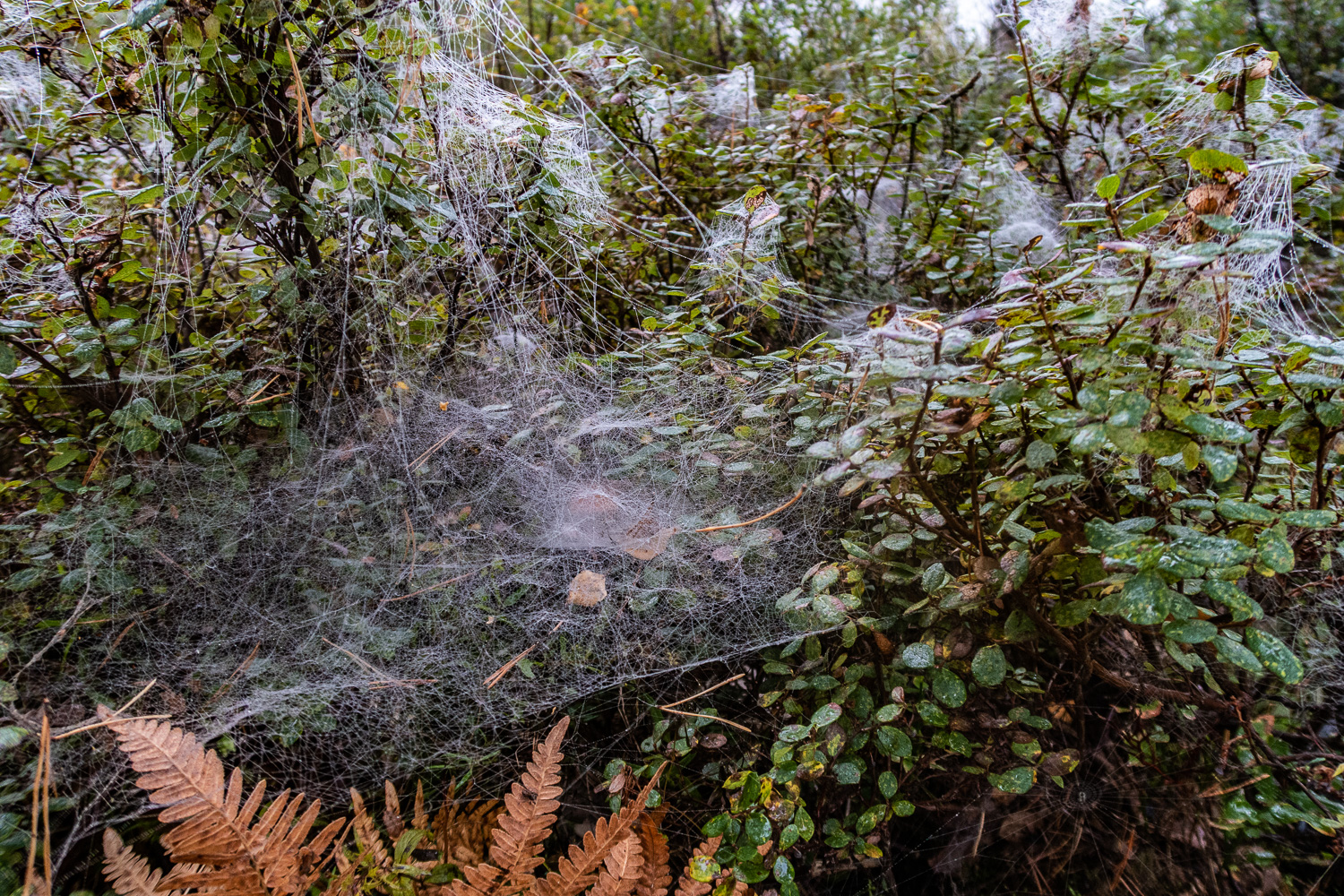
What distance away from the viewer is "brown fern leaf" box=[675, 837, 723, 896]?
4.53ft

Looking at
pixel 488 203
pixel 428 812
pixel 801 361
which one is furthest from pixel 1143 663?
pixel 488 203

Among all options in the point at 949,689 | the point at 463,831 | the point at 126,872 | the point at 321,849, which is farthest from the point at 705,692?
the point at 126,872

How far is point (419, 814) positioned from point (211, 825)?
1.44 feet

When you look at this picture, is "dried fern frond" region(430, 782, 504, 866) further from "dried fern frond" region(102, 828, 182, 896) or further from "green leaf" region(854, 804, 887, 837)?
"green leaf" region(854, 804, 887, 837)

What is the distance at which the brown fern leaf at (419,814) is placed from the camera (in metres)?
1.60

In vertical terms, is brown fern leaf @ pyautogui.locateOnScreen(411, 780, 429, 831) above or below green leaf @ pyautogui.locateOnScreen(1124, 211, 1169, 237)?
below

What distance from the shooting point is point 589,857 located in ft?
4.60

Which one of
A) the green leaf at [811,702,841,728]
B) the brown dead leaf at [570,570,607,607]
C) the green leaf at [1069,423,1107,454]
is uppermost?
the green leaf at [1069,423,1107,454]

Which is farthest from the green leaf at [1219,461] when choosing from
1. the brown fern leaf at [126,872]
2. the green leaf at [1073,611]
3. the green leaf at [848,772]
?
the brown fern leaf at [126,872]

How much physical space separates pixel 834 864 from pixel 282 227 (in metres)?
2.26

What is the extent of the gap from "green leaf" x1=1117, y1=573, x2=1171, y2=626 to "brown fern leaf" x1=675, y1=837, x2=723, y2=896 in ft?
3.12

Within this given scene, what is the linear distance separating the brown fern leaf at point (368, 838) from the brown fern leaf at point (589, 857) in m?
0.40

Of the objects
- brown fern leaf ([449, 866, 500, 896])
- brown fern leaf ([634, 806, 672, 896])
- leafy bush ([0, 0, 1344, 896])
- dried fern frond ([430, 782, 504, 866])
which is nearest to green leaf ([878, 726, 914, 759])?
leafy bush ([0, 0, 1344, 896])

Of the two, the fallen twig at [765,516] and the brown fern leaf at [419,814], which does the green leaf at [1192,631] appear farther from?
the brown fern leaf at [419,814]
